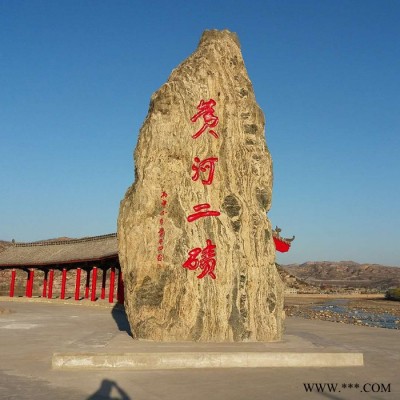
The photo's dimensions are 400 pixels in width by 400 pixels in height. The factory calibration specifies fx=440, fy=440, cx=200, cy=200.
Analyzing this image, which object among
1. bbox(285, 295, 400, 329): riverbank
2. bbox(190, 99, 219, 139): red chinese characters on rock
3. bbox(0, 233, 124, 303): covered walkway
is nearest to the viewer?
bbox(190, 99, 219, 139): red chinese characters on rock

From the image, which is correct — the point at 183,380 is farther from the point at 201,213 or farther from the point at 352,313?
the point at 352,313

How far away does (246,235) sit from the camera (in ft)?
33.2

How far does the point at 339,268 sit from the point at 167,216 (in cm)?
15879

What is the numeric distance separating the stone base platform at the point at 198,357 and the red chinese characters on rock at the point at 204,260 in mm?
1564

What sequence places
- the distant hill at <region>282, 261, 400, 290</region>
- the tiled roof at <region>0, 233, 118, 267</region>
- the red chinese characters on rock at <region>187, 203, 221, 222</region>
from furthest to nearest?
the distant hill at <region>282, 261, 400, 290</region> < the tiled roof at <region>0, 233, 118, 267</region> < the red chinese characters on rock at <region>187, 203, 221, 222</region>

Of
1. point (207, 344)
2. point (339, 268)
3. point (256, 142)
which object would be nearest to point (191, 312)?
point (207, 344)

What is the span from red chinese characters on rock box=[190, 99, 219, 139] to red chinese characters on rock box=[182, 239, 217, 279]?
104 inches

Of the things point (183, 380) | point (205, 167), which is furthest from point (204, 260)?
point (183, 380)

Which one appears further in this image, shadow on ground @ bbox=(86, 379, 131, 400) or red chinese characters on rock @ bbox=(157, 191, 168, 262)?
red chinese characters on rock @ bbox=(157, 191, 168, 262)

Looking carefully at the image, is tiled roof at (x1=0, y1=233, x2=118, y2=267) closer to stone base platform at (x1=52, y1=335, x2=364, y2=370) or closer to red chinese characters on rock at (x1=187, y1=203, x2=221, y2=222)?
red chinese characters on rock at (x1=187, y1=203, x2=221, y2=222)

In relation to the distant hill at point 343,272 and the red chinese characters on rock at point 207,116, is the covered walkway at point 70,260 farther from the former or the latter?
the distant hill at point 343,272

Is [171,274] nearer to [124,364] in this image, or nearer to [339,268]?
[124,364]

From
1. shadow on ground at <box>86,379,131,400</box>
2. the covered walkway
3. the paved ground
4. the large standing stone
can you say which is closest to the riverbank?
the large standing stone

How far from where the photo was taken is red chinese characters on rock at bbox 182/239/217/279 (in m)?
9.57
